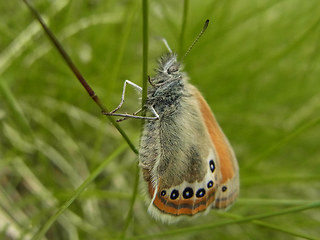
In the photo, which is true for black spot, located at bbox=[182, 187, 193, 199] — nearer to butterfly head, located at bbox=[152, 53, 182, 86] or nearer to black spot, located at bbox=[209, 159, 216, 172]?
black spot, located at bbox=[209, 159, 216, 172]

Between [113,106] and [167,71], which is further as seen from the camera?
[113,106]

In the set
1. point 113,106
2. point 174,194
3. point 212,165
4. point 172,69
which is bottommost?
point 174,194

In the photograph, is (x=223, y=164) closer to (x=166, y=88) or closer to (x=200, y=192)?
(x=200, y=192)

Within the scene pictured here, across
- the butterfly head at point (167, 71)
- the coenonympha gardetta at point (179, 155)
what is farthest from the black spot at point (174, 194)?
the butterfly head at point (167, 71)

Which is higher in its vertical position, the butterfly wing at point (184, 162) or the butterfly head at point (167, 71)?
the butterfly head at point (167, 71)

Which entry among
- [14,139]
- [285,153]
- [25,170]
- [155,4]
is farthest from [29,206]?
[285,153]

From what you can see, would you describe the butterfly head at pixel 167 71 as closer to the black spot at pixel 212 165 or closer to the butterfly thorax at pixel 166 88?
the butterfly thorax at pixel 166 88

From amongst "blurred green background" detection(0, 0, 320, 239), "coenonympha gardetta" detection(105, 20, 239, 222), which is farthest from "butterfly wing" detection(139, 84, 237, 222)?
"blurred green background" detection(0, 0, 320, 239)

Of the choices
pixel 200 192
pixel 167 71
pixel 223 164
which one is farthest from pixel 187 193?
pixel 167 71
